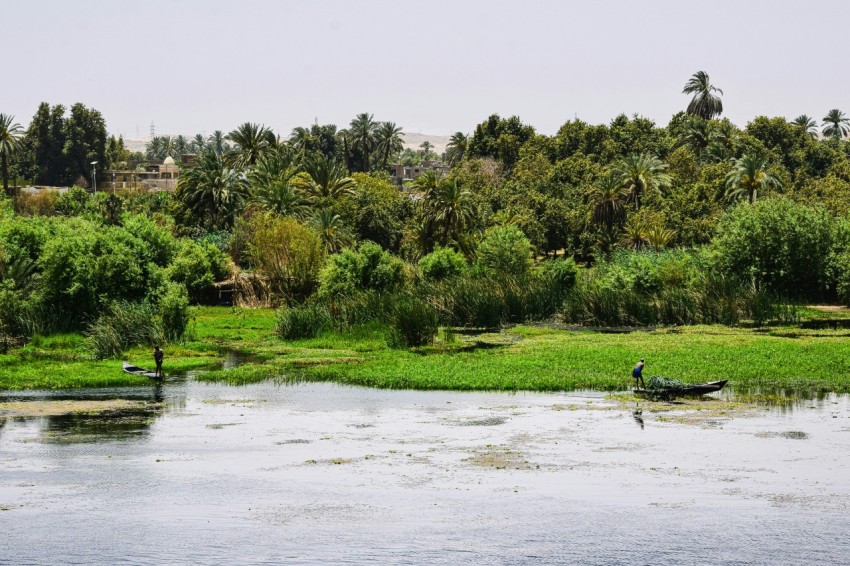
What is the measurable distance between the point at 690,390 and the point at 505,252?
50.6 metres

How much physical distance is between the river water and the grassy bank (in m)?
5.47

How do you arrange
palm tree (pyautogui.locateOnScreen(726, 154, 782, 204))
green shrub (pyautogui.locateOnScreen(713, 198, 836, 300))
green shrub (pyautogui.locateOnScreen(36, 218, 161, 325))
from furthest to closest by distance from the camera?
palm tree (pyautogui.locateOnScreen(726, 154, 782, 204)), green shrub (pyautogui.locateOnScreen(713, 198, 836, 300)), green shrub (pyautogui.locateOnScreen(36, 218, 161, 325))

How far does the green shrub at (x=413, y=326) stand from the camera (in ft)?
196

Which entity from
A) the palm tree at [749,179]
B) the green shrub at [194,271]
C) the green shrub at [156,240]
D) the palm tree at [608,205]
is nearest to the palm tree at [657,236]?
the palm tree at [608,205]

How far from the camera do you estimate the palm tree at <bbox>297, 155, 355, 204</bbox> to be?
4486 inches

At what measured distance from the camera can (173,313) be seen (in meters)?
59.4

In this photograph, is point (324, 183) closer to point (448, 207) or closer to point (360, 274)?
point (448, 207)

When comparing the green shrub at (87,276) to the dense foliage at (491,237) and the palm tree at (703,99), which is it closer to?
the dense foliage at (491,237)

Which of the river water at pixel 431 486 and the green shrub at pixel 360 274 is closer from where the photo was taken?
the river water at pixel 431 486

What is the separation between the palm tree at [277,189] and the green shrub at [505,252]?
1909cm

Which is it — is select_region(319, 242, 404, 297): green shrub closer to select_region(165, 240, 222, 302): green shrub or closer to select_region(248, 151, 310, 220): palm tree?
select_region(165, 240, 222, 302): green shrub

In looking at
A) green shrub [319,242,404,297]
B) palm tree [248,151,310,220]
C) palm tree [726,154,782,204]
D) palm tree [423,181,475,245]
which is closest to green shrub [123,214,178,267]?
green shrub [319,242,404,297]

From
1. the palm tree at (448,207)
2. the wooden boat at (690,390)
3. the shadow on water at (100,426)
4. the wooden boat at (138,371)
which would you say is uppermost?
the palm tree at (448,207)

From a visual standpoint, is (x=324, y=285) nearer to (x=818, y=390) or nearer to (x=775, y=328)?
(x=775, y=328)
